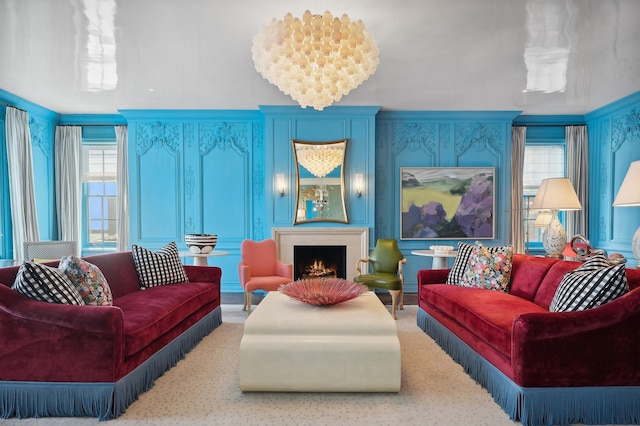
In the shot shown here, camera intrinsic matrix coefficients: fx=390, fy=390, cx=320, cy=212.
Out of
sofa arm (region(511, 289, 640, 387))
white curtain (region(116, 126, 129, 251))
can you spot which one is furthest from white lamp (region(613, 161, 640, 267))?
white curtain (region(116, 126, 129, 251))

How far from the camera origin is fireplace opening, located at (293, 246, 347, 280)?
6.34m

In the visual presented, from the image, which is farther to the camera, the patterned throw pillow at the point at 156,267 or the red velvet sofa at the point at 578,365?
the patterned throw pillow at the point at 156,267

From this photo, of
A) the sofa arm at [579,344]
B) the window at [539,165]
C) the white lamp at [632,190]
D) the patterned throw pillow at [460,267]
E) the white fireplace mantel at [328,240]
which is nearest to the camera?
the sofa arm at [579,344]

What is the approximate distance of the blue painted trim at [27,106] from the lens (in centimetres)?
556

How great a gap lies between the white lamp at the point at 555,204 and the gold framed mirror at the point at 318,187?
290 cm

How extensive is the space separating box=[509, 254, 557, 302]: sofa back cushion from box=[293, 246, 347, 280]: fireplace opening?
2.97m

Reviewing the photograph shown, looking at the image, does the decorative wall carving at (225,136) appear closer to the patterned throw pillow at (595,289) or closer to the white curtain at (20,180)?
the white curtain at (20,180)

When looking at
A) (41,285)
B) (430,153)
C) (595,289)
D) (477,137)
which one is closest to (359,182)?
(430,153)

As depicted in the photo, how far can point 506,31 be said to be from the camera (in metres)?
3.66

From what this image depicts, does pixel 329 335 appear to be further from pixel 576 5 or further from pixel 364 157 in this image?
pixel 364 157

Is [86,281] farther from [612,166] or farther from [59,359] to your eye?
[612,166]

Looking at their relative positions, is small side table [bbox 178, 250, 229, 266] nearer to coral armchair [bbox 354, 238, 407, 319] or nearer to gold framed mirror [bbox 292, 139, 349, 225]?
gold framed mirror [bbox 292, 139, 349, 225]

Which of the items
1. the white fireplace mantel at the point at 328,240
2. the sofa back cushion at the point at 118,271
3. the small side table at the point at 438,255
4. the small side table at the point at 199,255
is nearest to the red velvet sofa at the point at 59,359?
the sofa back cushion at the point at 118,271

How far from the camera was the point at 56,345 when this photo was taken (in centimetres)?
227
